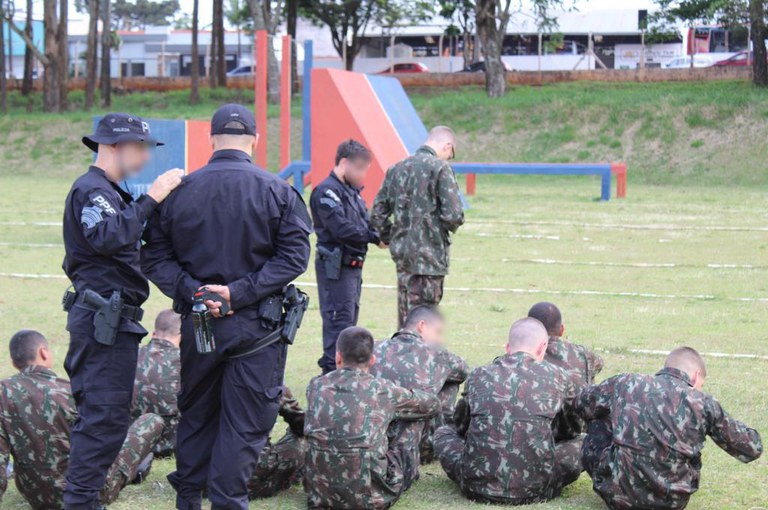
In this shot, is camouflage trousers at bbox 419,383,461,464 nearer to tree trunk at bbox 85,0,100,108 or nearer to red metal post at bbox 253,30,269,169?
red metal post at bbox 253,30,269,169

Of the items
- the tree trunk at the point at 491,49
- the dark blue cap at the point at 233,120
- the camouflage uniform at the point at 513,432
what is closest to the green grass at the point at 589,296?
the camouflage uniform at the point at 513,432

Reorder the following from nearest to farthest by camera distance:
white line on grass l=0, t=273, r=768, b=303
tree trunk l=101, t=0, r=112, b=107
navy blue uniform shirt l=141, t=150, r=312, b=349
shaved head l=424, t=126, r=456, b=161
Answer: navy blue uniform shirt l=141, t=150, r=312, b=349
shaved head l=424, t=126, r=456, b=161
white line on grass l=0, t=273, r=768, b=303
tree trunk l=101, t=0, r=112, b=107

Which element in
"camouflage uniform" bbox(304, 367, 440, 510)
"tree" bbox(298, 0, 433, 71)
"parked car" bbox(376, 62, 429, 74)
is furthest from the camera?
"parked car" bbox(376, 62, 429, 74)

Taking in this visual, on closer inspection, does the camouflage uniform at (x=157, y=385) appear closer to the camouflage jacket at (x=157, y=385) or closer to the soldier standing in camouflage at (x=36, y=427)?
the camouflage jacket at (x=157, y=385)

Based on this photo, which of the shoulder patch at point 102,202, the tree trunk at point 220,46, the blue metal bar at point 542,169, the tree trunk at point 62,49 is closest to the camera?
the shoulder patch at point 102,202

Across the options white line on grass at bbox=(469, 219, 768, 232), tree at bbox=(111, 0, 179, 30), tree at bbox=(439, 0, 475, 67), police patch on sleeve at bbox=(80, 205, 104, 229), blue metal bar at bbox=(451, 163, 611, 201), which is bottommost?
white line on grass at bbox=(469, 219, 768, 232)

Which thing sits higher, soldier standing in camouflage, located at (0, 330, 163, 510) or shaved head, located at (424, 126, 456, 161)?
shaved head, located at (424, 126, 456, 161)

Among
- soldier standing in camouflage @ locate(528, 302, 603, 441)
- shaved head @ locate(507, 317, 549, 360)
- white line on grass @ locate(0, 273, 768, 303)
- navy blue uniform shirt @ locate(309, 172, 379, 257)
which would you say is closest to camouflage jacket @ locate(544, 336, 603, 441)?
soldier standing in camouflage @ locate(528, 302, 603, 441)

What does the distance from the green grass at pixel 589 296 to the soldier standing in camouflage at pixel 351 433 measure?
31 centimetres

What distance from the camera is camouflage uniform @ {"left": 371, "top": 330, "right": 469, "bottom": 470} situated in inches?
219

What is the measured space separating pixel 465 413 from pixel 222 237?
5.86 feet

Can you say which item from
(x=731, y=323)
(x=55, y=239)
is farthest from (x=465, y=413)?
(x=55, y=239)

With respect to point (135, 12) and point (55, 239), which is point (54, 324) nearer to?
point (55, 239)

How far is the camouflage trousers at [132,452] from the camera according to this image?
5241 millimetres
